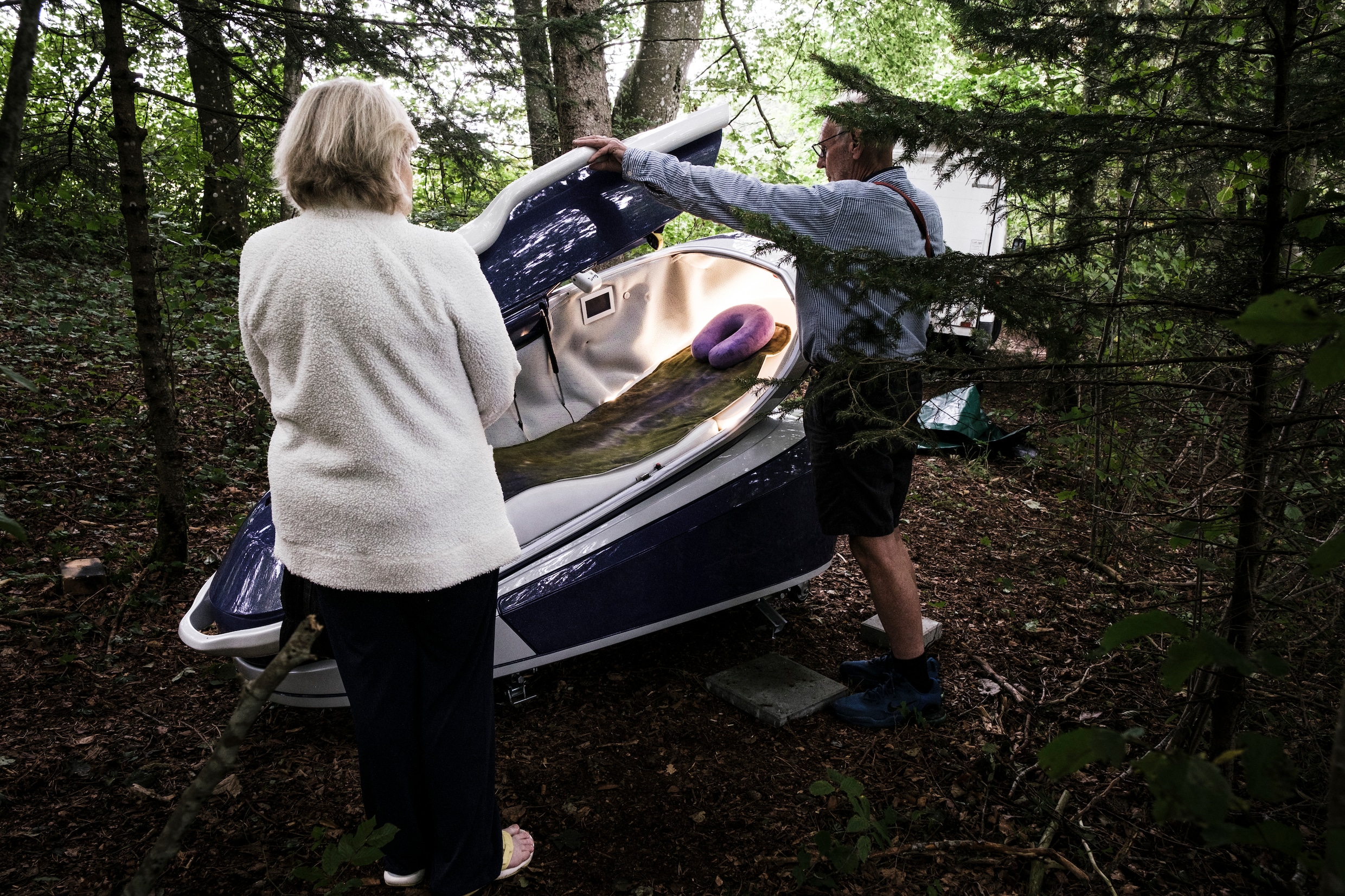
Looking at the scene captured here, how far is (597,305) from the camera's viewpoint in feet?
13.2

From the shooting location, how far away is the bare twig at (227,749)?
837mm

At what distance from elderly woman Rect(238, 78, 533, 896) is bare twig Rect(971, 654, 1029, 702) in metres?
1.96

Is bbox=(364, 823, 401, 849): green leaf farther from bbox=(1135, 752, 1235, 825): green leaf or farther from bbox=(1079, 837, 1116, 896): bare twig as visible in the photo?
bbox=(1079, 837, 1116, 896): bare twig

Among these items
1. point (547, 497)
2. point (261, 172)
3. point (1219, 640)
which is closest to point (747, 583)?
point (547, 497)

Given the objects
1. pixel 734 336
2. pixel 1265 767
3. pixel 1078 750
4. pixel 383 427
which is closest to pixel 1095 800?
pixel 1265 767

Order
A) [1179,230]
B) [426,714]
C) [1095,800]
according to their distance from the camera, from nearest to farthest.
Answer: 1. [426,714]
2. [1179,230]
3. [1095,800]

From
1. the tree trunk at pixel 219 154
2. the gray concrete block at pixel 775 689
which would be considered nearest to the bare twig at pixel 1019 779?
the gray concrete block at pixel 775 689

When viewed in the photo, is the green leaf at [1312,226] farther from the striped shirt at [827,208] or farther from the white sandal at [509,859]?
the white sandal at [509,859]

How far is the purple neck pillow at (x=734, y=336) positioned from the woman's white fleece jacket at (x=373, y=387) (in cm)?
213

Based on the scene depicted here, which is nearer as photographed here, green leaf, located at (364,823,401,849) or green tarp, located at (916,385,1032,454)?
green leaf, located at (364,823,401,849)

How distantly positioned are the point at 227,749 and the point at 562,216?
7.27 feet

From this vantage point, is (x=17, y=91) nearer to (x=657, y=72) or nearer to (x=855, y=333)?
(x=855, y=333)

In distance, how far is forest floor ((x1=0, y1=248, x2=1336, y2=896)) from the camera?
2.11 m

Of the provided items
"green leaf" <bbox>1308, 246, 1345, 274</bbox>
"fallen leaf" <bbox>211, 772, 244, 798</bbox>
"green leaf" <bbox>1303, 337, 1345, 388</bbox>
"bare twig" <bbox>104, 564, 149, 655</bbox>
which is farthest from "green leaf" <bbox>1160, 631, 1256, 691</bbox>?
"bare twig" <bbox>104, 564, 149, 655</bbox>
